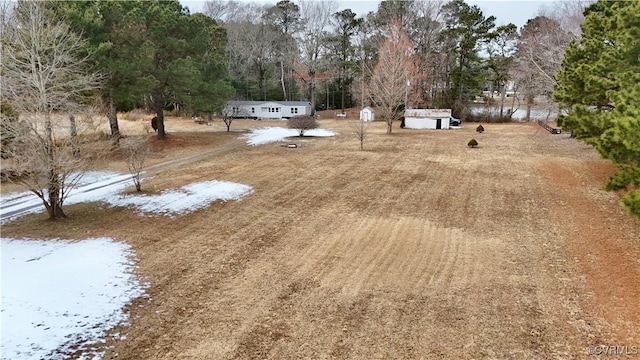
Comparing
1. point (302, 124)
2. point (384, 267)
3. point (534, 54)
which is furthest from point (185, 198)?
point (534, 54)

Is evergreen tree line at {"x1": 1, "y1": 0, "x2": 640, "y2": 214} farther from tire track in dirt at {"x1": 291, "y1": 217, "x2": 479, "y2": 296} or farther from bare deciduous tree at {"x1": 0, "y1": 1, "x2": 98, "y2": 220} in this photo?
tire track in dirt at {"x1": 291, "y1": 217, "x2": 479, "y2": 296}

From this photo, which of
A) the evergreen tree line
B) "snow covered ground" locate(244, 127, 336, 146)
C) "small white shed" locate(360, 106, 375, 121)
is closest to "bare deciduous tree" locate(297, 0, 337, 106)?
the evergreen tree line

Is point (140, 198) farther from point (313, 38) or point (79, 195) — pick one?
point (313, 38)

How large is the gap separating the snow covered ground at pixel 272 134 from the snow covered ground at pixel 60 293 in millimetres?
18416

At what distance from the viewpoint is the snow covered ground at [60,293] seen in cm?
610

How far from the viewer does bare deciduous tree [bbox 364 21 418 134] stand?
32500mm

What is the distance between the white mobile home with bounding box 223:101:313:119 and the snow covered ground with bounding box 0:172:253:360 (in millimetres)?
36107

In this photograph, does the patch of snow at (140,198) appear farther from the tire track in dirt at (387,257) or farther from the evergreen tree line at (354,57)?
the tire track in dirt at (387,257)

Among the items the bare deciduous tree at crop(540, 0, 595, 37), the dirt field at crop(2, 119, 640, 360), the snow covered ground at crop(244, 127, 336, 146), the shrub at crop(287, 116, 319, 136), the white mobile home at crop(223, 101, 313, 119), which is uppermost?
the bare deciduous tree at crop(540, 0, 595, 37)

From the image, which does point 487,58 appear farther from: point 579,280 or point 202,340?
point 202,340

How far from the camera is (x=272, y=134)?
1305 inches

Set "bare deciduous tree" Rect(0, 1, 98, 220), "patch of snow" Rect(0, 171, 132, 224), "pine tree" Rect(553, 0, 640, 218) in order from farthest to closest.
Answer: "patch of snow" Rect(0, 171, 132, 224) → "bare deciduous tree" Rect(0, 1, 98, 220) → "pine tree" Rect(553, 0, 640, 218)

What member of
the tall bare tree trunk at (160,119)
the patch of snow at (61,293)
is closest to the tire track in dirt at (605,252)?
the patch of snow at (61,293)

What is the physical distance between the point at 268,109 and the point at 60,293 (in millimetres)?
41363
